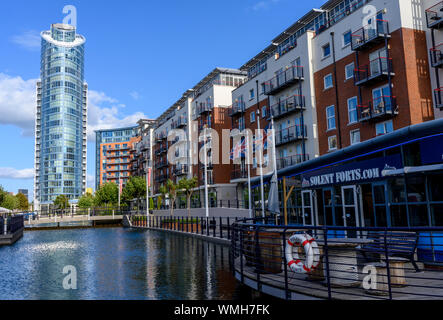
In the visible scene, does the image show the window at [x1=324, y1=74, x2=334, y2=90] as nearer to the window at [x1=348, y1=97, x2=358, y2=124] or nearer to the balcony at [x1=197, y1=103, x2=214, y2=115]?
the window at [x1=348, y1=97, x2=358, y2=124]

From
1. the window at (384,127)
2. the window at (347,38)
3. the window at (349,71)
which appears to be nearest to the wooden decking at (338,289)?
the window at (384,127)

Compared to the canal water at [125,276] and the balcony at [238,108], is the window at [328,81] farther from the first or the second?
the canal water at [125,276]

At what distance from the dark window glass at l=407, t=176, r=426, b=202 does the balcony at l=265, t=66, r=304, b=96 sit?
77.5 ft

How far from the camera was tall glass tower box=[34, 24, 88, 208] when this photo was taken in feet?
460

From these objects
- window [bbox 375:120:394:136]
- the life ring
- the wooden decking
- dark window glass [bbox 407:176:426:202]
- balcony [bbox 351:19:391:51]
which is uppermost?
balcony [bbox 351:19:391:51]

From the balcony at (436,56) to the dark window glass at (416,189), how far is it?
15.2 metres

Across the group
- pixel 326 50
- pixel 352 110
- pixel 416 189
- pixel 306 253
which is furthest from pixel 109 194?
pixel 306 253

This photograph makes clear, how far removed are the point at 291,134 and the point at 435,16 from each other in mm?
14527

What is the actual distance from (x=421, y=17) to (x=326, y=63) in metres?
7.91

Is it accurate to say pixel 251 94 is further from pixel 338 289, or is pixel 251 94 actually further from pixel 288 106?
pixel 338 289

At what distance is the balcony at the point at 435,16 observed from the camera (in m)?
23.5

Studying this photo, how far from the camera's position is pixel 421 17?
25172 mm

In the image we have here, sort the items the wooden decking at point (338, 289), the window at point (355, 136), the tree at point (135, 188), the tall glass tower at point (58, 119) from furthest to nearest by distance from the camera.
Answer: the tall glass tower at point (58, 119) → the tree at point (135, 188) → the window at point (355, 136) → the wooden decking at point (338, 289)

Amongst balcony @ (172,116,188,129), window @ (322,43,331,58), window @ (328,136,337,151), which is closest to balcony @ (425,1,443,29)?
window @ (322,43,331,58)
